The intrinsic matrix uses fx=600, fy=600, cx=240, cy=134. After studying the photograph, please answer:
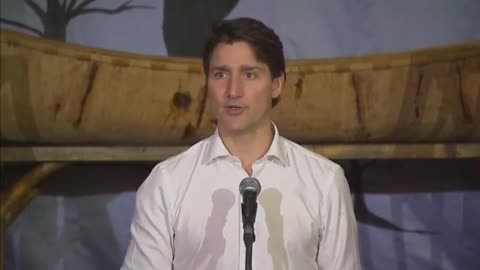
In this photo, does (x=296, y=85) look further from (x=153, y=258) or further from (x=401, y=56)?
(x=153, y=258)

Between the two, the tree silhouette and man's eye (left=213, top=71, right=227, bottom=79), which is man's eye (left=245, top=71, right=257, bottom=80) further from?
the tree silhouette

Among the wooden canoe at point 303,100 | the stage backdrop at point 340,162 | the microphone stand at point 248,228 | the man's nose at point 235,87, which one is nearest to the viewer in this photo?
the microphone stand at point 248,228

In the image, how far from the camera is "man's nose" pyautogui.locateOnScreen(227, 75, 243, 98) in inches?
39.6

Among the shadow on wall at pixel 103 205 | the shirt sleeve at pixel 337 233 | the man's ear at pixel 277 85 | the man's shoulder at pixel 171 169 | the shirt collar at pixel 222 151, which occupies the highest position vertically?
the man's ear at pixel 277 85

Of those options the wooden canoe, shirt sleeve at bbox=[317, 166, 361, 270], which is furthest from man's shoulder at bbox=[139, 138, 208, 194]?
the wooden canoe

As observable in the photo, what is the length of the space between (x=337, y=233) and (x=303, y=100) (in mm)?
549

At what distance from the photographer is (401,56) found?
156 cm

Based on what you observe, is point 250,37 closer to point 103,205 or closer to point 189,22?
point 189,22

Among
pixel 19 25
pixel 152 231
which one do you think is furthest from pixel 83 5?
pixel 152 231

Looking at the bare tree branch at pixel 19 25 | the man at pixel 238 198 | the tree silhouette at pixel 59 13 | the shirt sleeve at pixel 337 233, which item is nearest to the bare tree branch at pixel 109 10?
the tree silhouette at pixel 59 13

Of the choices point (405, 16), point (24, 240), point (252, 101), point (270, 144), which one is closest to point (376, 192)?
point (405, 16)

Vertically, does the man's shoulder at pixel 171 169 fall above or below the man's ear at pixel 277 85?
below

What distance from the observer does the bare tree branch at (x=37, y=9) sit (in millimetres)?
1570

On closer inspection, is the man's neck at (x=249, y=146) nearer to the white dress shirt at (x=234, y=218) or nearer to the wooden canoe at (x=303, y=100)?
the white dress shirt at (x=234, y=218)
